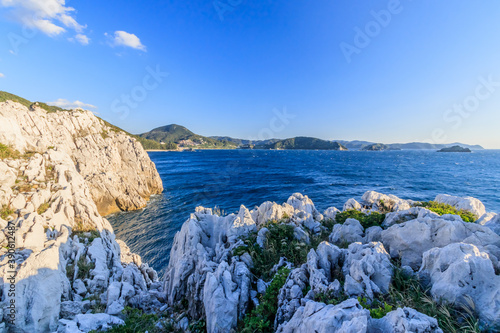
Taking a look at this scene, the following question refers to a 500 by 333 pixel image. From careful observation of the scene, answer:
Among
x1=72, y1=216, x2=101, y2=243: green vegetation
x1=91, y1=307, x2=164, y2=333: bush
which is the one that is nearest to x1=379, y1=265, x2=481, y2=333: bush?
x1=91, y1=307, x2=164, y2=333: bush

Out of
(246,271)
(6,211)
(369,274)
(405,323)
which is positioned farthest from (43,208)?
(405,323)

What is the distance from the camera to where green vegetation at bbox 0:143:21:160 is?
15.5m

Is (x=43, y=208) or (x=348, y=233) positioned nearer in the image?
(x=348, y=233)

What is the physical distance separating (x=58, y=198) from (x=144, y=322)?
45.8 ft

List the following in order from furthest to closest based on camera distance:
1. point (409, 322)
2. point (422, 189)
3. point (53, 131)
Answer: point (422, 189)
point (53, 131)
point (409, 322)

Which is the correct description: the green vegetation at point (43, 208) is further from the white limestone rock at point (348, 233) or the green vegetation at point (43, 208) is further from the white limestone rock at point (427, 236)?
the white limestone rock at point (427, 236)

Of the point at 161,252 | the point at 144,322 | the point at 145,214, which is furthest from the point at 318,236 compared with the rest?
the point at 145,214

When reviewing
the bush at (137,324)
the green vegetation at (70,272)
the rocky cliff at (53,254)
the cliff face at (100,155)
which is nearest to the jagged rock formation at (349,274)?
the bush at (137,324)

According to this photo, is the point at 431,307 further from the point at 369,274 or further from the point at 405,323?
the point at 405,323

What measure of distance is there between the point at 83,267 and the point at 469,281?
59.3 feet

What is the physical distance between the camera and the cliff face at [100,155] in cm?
2941

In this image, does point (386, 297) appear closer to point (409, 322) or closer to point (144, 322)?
point (409, 322)

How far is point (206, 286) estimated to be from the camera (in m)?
8.27

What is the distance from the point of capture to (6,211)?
12.0 metres
